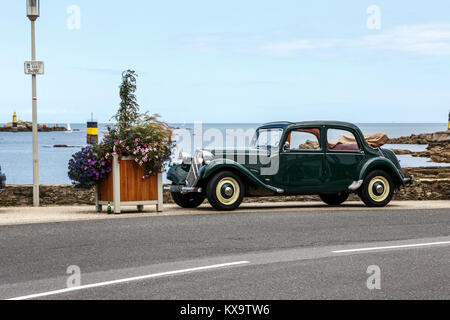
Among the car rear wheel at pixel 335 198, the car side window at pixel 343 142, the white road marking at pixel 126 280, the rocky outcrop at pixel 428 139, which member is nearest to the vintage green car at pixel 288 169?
the car side window at pixel 343 142

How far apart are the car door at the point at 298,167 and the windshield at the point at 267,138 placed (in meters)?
0.21

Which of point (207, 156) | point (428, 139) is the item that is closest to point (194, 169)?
point (207, 156)

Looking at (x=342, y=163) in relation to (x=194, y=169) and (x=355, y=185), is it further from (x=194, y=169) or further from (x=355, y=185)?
(x=194, y=169)

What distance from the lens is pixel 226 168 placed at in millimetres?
13375

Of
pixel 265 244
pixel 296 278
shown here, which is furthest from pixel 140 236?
pixel 296 278

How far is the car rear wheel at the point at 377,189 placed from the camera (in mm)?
14211

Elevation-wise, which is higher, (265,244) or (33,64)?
(33,64)

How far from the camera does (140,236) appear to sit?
9.89 metres

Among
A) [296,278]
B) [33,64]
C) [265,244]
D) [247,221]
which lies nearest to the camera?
[296,278]

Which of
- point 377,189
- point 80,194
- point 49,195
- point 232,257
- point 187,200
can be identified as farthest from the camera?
point 80,194

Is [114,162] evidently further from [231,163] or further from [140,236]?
[140,236]

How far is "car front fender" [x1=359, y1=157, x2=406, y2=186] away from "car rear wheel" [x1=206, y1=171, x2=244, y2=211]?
253cm

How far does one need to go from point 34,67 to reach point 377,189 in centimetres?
752
